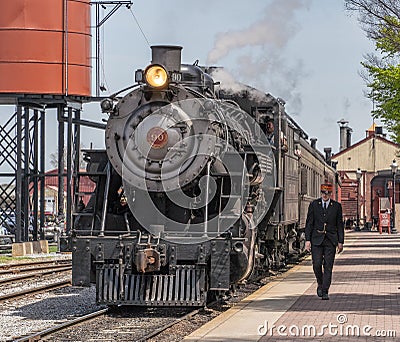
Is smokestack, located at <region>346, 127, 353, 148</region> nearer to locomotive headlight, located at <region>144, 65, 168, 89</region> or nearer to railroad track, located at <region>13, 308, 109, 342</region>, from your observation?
locomotive headlight, located at <region>144, 65, 168, 89</region>

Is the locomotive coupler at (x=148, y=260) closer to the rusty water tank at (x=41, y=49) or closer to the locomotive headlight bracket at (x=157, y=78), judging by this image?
the locomotive headlight bracket at (x=157, y=78)

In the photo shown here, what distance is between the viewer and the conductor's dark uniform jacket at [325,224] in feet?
51.0

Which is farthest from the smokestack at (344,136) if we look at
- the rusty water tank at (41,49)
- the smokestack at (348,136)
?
the rusty water tank at (41,49)

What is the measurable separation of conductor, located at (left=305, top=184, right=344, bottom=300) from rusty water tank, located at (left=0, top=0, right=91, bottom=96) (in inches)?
745

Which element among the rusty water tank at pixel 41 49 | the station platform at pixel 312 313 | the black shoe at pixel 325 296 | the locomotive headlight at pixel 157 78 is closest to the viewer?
the station platform at pixel 312 313

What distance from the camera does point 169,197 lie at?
15.1 meters

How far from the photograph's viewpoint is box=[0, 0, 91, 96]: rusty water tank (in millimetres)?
32875

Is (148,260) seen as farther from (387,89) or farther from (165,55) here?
(387,89)

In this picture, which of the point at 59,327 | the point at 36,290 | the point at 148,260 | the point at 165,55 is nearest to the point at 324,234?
→ the point at 148,260

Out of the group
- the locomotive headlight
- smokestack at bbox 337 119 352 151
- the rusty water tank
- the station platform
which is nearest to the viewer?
the station platform

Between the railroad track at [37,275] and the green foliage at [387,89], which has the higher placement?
the green foliage at [387,89]

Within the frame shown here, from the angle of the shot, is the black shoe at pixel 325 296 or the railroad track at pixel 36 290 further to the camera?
the railroad track at pixel 36 290

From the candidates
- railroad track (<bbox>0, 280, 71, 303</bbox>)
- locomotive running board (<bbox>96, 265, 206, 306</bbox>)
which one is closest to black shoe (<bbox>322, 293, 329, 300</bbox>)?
locomotive running board (<bbox>96, 265, 206, 306</bbox>)

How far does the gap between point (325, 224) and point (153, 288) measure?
323 centimetres
